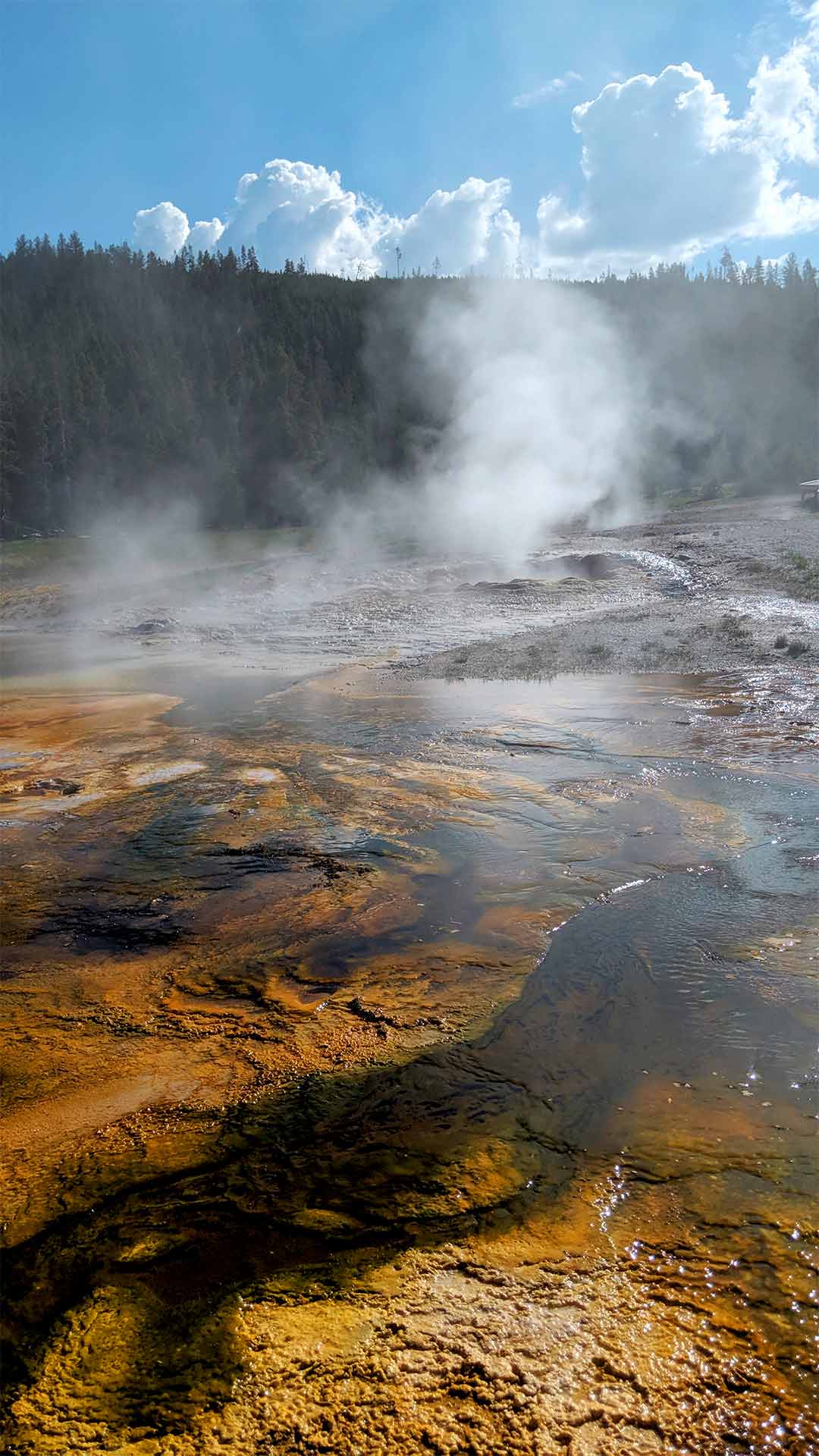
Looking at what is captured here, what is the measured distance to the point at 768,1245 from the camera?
188cm

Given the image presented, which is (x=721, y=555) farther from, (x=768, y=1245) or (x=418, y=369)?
(x=418, y=369)

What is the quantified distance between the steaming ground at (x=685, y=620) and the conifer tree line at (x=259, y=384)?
52.1 ft

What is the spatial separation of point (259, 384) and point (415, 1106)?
1533 inches

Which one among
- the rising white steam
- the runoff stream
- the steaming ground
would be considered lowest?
the runoff stream

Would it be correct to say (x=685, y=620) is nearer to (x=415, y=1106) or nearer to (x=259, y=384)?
(x=415, y=1106)

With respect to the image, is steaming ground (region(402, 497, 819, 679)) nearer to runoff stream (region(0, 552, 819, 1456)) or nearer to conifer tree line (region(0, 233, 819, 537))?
runoff stream (region(0, 552, 819, 1456))

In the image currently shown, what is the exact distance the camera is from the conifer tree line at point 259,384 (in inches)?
1194

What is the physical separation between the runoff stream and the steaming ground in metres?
3.35

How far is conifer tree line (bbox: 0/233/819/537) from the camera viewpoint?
99.5ft

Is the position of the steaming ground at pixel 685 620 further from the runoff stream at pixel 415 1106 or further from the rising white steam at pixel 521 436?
the rising white steam at pixel 521 436

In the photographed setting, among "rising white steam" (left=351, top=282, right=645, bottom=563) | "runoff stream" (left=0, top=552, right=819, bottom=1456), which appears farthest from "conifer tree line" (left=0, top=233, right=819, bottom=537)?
"runoff stream" (left=0, top=552, right=819, bottom=1456)

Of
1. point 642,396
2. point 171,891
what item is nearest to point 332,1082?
point 171,891

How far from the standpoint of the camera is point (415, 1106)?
2402 mm

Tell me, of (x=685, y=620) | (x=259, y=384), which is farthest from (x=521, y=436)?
(x=685, y=620)
